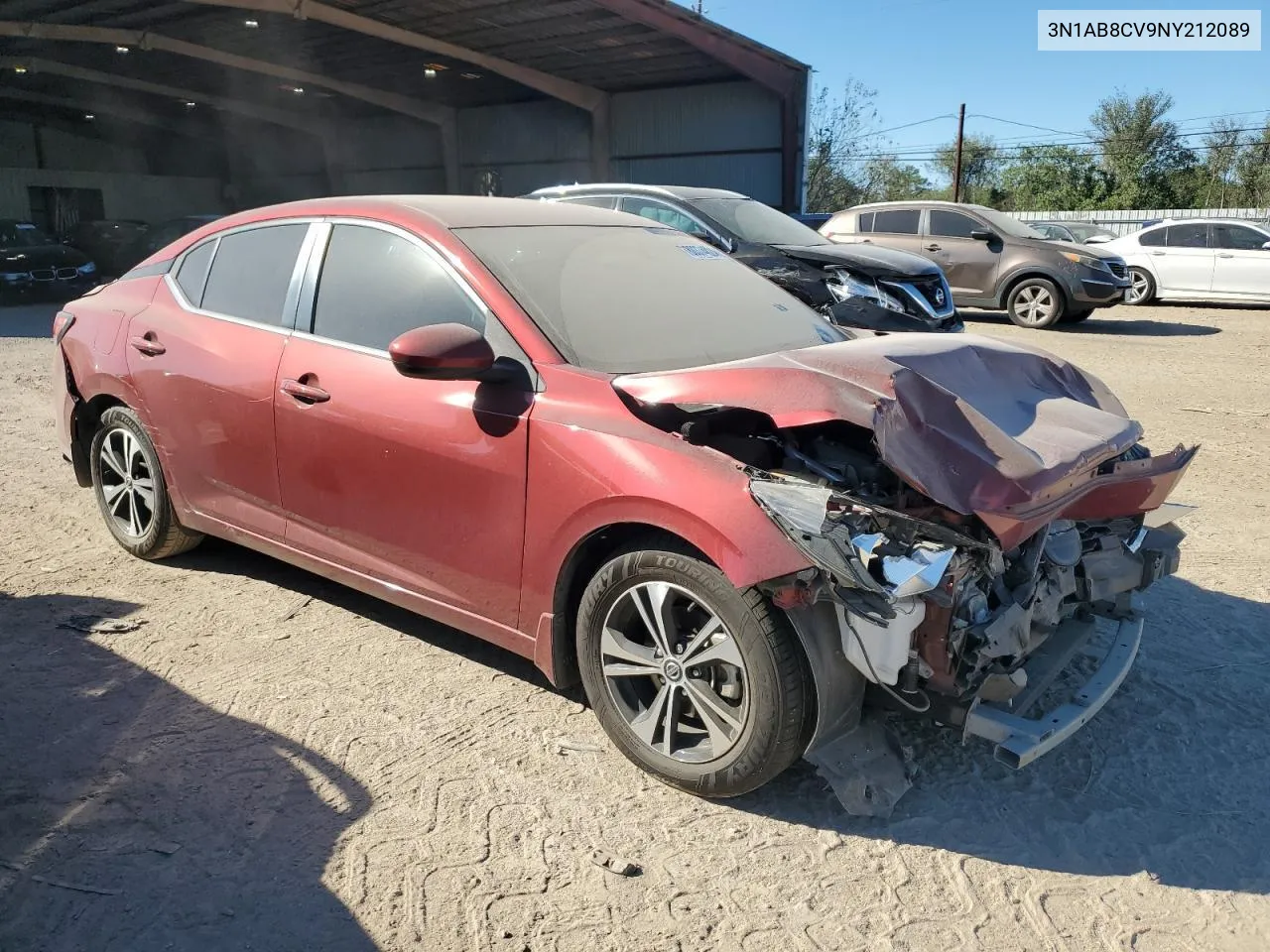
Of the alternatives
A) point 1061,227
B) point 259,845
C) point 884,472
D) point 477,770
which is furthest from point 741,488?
point 1061,227

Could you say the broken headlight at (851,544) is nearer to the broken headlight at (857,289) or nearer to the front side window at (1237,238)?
the broken headlight at (857,289)

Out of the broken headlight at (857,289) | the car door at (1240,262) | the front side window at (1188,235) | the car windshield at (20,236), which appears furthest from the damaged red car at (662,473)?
the car windshield at (20,236)

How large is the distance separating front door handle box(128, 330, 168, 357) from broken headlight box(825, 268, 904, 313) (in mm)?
6149

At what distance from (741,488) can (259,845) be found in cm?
160

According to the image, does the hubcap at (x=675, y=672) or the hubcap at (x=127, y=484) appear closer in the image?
the hubcap at (x=675, y=672)

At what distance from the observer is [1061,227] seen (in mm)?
20281

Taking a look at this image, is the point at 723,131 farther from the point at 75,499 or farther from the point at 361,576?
the point at 361,576

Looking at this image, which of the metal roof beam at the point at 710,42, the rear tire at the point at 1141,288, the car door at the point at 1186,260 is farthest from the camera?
the metal roof beam at the point at 710,42

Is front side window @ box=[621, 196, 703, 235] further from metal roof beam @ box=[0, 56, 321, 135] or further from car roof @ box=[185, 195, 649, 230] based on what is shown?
metal roof beam @ box=[0, 56, 321, 135]

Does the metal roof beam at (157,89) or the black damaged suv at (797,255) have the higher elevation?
the metal roof beam at (157,89)

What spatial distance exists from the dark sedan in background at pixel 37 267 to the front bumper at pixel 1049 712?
1884cm

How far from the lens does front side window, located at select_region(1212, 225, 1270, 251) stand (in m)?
15.5

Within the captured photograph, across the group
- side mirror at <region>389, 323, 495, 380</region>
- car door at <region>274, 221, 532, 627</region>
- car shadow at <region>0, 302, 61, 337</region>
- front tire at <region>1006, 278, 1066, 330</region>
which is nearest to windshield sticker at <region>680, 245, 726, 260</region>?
car door at <region>274, 221, 532, 627</region>

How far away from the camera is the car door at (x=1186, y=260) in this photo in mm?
15961
